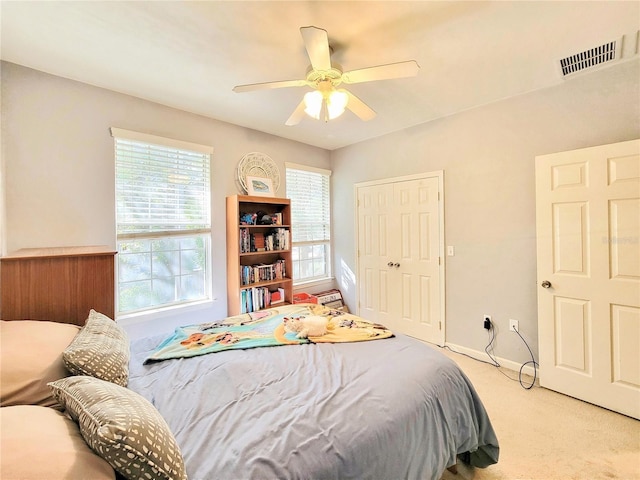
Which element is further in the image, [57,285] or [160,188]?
[160,188]

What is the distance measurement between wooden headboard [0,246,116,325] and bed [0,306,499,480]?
11.3 inches

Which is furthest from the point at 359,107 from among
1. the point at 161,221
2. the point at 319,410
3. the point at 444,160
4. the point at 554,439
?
the point at 554,439

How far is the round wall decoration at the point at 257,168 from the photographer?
324cm

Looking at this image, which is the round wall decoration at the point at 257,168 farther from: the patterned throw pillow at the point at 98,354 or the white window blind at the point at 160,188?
the patterned throw pillow at the point at 98,354

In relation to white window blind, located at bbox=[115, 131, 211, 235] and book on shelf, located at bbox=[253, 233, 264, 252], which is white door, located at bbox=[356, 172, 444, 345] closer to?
book on shelf, located at bbox=[253, 233, 264, 252]

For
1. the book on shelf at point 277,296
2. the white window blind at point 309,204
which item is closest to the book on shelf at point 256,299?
the book on shelf at point 277,296

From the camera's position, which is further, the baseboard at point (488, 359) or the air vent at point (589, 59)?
the baseboard at point (488, 359)

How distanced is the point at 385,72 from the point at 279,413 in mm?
1842

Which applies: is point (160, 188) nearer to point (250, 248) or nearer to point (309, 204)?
point (250, 248)

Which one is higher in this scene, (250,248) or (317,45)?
(317,45)

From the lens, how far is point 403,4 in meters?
1.50

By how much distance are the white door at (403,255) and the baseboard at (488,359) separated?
0.17 meters

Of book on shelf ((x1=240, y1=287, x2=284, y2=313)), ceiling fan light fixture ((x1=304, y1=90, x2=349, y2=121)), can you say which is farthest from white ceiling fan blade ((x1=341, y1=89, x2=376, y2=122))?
book on shelf ((x1=240, y1=287, x2=284, y2=313))

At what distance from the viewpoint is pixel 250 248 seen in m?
3.20
